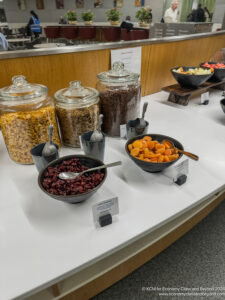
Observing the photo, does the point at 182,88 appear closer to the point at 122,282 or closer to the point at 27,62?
the point at 27,62

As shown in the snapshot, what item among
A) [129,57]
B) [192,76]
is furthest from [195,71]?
[129,57]

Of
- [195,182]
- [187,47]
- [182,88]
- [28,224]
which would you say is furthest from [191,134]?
[187,47]

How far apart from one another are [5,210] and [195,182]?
585mm

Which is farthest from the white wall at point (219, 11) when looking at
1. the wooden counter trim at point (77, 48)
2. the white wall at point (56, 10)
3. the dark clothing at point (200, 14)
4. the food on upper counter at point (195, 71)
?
the food on upper counter at point (195, 71)

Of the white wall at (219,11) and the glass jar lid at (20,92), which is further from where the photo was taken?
the white wall at (219,11)

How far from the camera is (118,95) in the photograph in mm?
843

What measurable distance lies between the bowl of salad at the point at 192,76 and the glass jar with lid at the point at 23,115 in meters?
0.81

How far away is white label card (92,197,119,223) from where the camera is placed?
1.74 feet

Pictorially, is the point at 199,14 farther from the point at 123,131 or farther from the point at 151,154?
the point at 151,154

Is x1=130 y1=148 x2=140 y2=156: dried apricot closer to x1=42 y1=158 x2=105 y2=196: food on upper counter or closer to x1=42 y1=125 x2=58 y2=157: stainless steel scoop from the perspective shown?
x1=42 y1=158 x2=105 y2=196: food on upper counter

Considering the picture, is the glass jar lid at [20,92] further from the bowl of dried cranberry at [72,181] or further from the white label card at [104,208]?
the white label card at [104,208]

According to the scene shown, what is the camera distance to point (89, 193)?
1.80 feet

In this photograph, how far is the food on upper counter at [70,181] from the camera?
0.56 m

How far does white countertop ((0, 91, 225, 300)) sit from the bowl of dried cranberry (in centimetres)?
7
